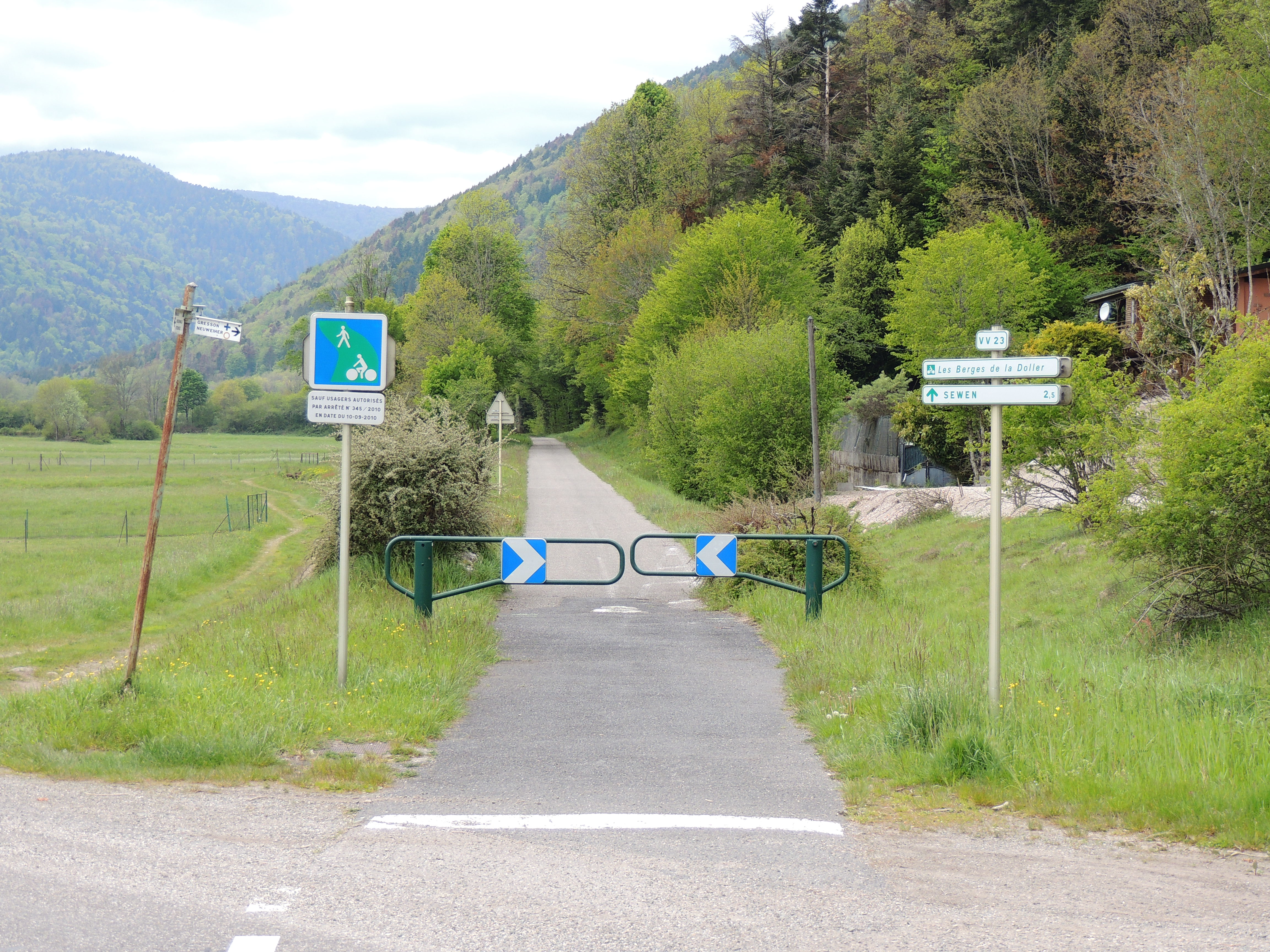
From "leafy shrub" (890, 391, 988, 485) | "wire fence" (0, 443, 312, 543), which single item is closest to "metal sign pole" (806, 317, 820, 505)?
"leafy shrub" (890, 391, 988, 485)

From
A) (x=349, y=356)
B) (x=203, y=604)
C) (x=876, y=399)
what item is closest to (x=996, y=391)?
(x=349, y=356)

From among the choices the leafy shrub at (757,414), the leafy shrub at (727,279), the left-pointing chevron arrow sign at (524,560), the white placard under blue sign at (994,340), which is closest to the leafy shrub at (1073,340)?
the leafy shrub at (757,414)

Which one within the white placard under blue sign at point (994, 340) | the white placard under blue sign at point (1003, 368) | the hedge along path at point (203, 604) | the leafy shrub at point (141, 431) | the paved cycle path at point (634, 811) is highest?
the leafy shrub at point (141, 431)

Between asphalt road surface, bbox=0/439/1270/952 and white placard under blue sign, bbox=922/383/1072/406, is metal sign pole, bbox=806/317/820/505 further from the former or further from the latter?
asphalt road surface, bbox=0/439/1270/952

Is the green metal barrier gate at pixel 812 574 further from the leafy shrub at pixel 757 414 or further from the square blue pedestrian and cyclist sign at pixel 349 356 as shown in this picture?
the leafy shrub at pixel 757 414

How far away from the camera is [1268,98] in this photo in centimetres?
3828

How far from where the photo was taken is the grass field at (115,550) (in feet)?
Result: 67.8

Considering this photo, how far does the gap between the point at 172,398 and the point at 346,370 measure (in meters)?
1.39

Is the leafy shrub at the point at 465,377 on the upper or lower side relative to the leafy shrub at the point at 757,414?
upper

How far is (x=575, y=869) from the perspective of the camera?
16.3 feet

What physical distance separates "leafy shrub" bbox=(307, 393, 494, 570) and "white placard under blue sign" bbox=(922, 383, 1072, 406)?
8.53 metres

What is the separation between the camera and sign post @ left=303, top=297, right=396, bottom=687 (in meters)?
8.52

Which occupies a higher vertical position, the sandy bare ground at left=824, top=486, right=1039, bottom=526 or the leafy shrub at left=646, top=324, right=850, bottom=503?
the leafy shrub at left=646, top=324, right=850, bottom=503

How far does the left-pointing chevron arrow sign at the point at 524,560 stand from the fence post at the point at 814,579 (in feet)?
11.0
